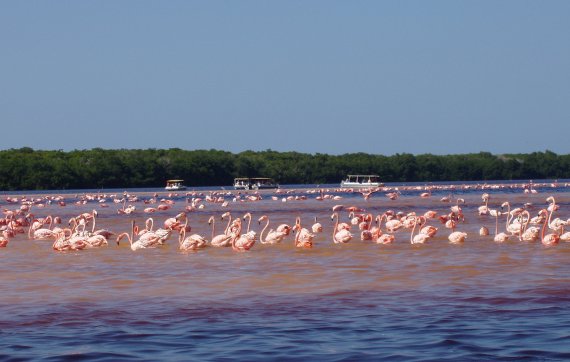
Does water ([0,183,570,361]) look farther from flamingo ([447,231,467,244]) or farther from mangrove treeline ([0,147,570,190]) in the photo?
mangrove treeline ([0,147,570,190])

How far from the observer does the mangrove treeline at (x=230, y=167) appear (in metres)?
120

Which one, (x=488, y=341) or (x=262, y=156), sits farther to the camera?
(x=262, y=156)

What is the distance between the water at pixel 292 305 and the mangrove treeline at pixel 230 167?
99.9 meters

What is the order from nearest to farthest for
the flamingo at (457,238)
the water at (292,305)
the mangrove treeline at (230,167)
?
1. the water at (292,305)
2. the flamingo at (457,238)
3. the mangrove treeline at (230,167)

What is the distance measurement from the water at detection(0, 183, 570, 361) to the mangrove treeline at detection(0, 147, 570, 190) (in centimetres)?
9986

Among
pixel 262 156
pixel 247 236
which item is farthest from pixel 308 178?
pixel 247 236

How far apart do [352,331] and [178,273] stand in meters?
6.91

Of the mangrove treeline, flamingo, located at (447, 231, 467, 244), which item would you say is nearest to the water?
flamingo, located at (447, 231, 467, 244)

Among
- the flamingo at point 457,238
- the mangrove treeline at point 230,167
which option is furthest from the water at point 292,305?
the mangrove treeline at point 230,167

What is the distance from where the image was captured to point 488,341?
11.2 meters

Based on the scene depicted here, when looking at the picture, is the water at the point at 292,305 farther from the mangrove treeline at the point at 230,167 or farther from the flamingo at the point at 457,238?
the mangrove treeline at the point at 230,167

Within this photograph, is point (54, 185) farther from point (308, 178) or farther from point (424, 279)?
point (424, 279)

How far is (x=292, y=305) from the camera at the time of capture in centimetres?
1407

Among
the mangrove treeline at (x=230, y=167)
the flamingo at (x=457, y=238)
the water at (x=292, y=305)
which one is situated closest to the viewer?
the water at (x=292, y=305)
